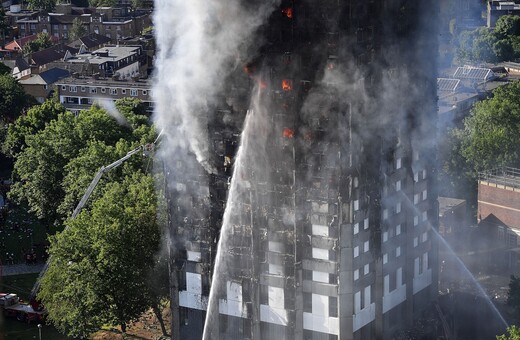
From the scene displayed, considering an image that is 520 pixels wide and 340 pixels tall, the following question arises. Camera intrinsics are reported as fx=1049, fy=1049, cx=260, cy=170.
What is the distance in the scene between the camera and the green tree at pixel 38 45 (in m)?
132

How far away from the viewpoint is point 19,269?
67562 millimetres

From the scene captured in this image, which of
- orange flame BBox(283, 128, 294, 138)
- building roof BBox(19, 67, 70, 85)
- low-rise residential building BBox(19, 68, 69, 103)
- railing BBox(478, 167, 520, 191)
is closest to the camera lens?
orange flame BBox(283, 128, 294, 138)

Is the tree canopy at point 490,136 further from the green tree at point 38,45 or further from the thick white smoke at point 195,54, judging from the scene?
the green tree at point 38,45

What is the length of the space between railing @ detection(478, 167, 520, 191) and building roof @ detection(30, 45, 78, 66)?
63.6 metres

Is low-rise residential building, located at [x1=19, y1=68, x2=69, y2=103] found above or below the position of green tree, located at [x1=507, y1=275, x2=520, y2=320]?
above

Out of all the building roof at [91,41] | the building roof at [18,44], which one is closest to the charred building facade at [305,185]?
the building roof at [91,41]

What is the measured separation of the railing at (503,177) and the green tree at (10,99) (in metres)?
49.4

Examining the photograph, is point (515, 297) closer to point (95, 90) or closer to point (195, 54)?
point (195, 54)

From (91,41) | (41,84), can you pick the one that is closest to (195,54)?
(41,84)

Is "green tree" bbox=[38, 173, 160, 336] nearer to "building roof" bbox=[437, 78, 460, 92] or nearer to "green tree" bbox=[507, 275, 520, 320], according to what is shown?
"green tree" bbox=[507, 275, 520, 320]

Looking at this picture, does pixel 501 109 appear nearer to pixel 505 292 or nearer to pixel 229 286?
pixel 505 292

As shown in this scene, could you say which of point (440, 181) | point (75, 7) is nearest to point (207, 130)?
point (440, 181)

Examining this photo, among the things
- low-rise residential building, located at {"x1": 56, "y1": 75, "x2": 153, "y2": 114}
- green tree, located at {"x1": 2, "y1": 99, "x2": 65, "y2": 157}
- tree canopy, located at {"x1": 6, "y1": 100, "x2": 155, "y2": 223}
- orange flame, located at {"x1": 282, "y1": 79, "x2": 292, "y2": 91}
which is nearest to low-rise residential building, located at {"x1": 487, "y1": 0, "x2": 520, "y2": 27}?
low-rise residential building, located at {"x1": 56, "y1": 75, "x2": 153, "y2": 114}

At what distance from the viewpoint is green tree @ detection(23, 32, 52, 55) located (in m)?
132
